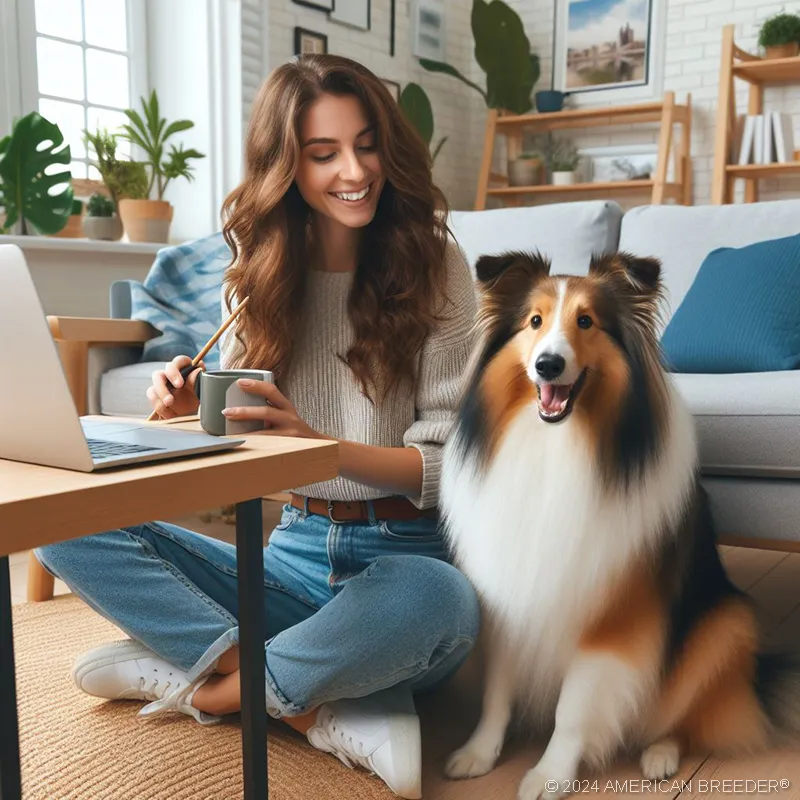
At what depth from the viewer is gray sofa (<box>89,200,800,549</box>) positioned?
165cm

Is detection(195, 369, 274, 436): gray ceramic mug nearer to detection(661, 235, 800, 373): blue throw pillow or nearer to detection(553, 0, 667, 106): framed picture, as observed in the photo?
detection(661, 235, 800, 373): blue throw pillow

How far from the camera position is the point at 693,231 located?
2.42m

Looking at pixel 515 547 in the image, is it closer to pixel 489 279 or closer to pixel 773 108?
pixel 489 279

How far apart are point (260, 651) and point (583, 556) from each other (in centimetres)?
52

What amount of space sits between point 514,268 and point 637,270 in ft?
0.61

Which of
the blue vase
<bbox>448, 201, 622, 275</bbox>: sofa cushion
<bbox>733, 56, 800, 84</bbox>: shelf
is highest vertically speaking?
<bbox>733, 56, 800, 84</bbox>: shelf

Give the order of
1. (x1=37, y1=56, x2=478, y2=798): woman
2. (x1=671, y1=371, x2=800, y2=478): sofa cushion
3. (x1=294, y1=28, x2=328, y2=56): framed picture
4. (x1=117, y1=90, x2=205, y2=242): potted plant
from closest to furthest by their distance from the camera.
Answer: (x1=37, y1=56, x2=478, y2=798): woman
(x1=671, y1=371, x2=800, y2=478): sofa cushion
(x1=117, y1=90, x2=205, y2=242): potted plant
(x1=294, y1=28, x2=328, y2=56): framed picture

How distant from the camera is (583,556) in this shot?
1.29m

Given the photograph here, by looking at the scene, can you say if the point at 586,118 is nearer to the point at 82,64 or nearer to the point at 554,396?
the point at 82,64

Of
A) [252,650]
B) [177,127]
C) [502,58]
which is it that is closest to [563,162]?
[502,58]

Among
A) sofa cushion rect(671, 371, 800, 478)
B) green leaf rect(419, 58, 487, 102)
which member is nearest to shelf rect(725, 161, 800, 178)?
green leaf rect(419, 58, 487, 102)

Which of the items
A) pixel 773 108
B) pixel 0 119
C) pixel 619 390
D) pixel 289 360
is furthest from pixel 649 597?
pixel 773 108

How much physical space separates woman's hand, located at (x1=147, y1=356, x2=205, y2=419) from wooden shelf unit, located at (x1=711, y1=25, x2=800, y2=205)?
3888 millimetres

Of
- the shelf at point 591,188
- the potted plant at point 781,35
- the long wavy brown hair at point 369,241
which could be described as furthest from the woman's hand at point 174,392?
the potted plant at point 781,35
